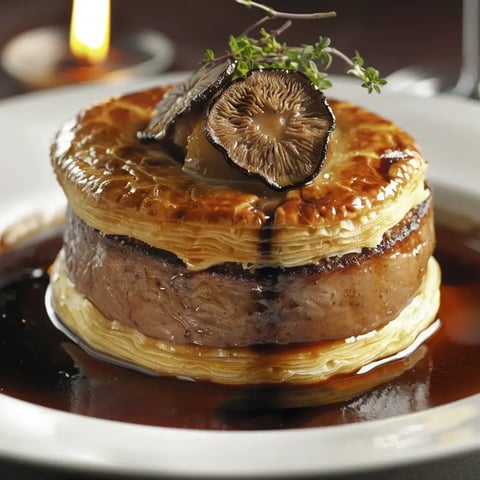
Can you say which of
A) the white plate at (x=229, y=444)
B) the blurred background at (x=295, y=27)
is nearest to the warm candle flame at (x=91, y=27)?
the blurred background at (x=295, y=27)

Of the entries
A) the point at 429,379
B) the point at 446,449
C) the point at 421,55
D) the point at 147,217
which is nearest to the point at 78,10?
the point at 421,55

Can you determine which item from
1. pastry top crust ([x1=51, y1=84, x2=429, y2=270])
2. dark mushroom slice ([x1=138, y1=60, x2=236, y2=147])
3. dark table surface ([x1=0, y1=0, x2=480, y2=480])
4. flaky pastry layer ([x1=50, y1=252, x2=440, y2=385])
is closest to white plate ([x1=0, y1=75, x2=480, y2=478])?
flaky pastry layer ([x1=50, y1=252, x2=440, y2=385])

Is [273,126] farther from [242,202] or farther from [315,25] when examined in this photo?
[315,25]

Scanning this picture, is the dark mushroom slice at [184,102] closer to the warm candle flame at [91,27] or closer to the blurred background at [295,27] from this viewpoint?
the warm candle flame at [91,27]

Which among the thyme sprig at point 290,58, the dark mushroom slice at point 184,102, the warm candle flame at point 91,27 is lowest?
the warm candle flame at point 91,27

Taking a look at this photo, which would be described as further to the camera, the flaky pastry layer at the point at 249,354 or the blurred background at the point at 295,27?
the blurred background at the point at 295,27

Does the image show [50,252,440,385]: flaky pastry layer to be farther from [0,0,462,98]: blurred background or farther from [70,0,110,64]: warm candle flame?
[0,0,462,98]: blurred background

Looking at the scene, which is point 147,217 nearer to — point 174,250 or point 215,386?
point 174,250
